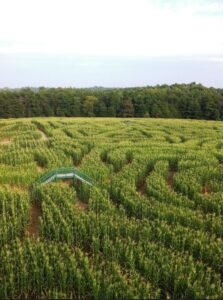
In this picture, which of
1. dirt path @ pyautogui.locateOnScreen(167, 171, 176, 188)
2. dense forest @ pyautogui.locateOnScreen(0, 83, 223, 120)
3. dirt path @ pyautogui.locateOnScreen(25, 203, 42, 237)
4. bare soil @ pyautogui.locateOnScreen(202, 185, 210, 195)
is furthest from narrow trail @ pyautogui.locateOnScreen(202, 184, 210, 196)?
dense forest @ pyautogui.locateOnScreen(0, 83, 223, 120)

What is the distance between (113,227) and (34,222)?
347 centimetres

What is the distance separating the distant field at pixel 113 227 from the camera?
1045cm

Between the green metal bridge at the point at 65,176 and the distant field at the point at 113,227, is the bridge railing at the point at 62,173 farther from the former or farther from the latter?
the distant field at the point at 113,227

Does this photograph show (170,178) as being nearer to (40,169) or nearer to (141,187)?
(141,187)

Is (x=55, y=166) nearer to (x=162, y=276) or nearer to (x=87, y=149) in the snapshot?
(x=87, y=149)

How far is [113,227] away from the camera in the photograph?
13.4 metres

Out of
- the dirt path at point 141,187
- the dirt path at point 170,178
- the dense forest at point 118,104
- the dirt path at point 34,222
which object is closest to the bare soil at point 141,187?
the dirt path at point 141,187

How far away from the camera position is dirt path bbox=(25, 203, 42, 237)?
14.0 metres

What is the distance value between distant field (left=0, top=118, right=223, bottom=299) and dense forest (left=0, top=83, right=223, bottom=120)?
41.7m

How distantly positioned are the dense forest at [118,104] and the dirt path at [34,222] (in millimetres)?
51239

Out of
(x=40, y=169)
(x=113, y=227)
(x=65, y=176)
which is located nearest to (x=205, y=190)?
(x=65, y=176)

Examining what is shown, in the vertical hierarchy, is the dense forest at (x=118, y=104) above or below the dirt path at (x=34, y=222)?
above

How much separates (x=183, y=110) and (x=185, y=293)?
59746 millimetres

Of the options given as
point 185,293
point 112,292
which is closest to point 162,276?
point 185,293
